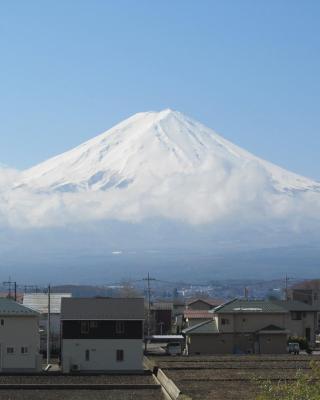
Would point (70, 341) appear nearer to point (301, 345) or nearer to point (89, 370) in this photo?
point (89, 370)

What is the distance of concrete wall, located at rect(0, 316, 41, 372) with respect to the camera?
35875mm

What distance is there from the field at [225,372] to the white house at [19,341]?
4917 millimetres

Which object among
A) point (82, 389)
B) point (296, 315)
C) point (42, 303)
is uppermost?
point (42, 303)

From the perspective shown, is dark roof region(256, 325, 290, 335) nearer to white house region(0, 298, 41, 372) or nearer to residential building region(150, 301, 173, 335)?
white house region(0, 298, 41, 372)

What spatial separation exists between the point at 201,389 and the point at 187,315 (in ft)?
95.7

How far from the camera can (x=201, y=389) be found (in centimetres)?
2884

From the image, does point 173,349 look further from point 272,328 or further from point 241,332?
point 272,328

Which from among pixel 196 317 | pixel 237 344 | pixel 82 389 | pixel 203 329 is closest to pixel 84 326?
pixel 82 389

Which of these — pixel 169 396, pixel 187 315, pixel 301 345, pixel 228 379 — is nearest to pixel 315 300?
pixel 187 315

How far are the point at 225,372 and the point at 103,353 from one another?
535cm

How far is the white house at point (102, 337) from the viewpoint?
121ft

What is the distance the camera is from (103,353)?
37.2 metres

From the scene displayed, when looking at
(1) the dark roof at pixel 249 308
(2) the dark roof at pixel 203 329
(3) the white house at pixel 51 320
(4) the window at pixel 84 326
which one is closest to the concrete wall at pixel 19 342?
(4) the window at pixel 84 326

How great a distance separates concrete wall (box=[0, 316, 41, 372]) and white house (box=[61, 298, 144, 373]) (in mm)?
1244
